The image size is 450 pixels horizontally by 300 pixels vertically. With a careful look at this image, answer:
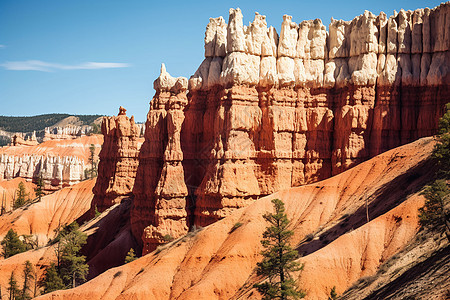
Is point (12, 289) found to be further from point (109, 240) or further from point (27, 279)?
point (109, 240)

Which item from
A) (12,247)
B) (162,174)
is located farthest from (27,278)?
(162,174)

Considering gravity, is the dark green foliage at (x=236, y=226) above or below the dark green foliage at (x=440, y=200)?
below

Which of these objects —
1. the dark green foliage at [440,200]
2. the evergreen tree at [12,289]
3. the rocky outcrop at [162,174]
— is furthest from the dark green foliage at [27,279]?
the dark green foliage at [440,200]

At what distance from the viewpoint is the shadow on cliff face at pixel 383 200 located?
49.7 metres

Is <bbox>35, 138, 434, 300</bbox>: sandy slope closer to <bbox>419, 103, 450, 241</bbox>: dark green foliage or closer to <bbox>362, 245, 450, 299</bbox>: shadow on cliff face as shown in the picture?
<bbox>419, 103, 450, 241</bbox>: dark green foliage

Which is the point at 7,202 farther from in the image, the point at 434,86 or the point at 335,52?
the point at 434,86

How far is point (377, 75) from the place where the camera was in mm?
65062

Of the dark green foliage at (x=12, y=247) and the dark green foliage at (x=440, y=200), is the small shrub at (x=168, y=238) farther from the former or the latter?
the dark green foliage at (x=12, y=247)

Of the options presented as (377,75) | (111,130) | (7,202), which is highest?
(377,75)

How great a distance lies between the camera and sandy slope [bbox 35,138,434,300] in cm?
4497

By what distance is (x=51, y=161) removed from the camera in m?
150

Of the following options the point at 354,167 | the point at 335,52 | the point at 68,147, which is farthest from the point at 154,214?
the point at 68,147

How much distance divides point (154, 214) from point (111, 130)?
32.1m

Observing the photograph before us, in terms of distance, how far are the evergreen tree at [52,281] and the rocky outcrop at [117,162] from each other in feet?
65.3
